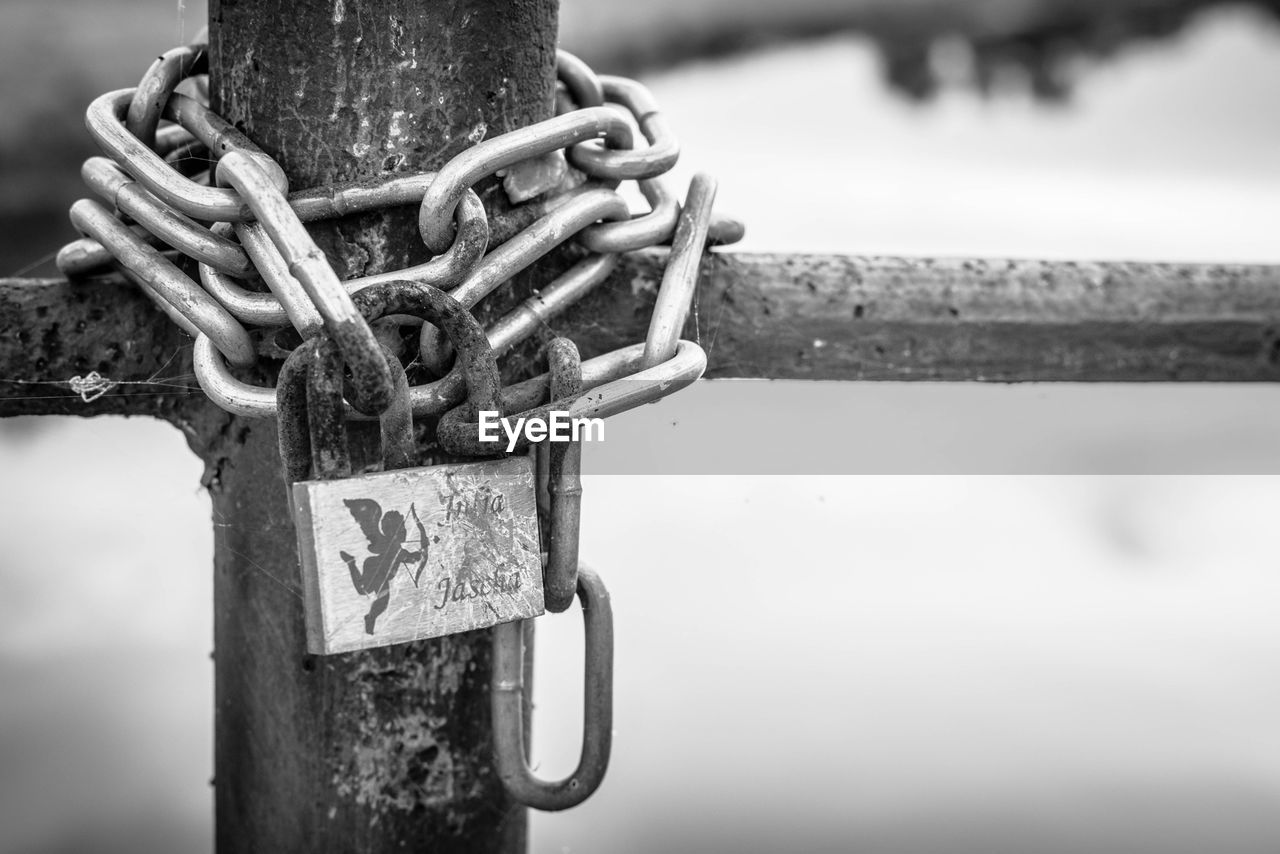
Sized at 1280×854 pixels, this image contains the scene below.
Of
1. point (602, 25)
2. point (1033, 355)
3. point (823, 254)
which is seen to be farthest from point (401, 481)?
point (602, 25)

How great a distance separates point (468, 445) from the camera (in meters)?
0.47

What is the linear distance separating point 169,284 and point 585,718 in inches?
12.1

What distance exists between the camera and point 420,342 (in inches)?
19.6

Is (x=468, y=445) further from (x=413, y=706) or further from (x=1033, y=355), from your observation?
(x=1033, y=355)

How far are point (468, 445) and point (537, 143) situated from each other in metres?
0.15

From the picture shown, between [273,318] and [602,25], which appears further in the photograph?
[602,25]

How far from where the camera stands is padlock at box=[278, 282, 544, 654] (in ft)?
1.49

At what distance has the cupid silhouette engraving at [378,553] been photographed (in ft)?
1.52

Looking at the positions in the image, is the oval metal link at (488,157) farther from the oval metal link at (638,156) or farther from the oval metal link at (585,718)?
the oval metal link at (585,718)

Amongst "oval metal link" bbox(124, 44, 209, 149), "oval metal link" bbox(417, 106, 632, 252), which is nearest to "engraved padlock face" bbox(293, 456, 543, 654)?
"oval metal link" bbox(417, 106, 632, 252)

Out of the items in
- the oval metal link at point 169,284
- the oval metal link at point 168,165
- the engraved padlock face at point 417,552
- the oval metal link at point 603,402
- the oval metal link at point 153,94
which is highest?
the oval metal link at point 153,94

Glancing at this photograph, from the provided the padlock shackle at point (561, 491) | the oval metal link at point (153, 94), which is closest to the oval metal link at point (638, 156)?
the padlock shackle at point (561, 491)

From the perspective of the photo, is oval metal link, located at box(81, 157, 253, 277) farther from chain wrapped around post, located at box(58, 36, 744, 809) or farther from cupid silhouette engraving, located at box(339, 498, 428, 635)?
cupid silhouette engraving, located at box(339, 498, 428, 635)

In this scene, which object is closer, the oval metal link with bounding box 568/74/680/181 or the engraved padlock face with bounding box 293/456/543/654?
the engraved padlock face with bounding box 293/456/543/654
